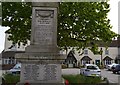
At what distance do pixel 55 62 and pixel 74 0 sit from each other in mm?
7867

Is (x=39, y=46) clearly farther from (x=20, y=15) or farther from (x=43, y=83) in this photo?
(x=20, y=15)

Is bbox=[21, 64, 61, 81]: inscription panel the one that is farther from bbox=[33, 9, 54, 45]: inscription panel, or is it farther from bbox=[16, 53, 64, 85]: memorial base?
bbox=[33, 9, 54, 45]: inscription panel

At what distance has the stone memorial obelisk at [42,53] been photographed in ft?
31.6

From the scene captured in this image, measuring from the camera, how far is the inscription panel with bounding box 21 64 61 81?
962 cm

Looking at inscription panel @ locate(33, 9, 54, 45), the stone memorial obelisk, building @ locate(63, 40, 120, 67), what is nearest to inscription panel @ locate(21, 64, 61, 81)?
the stone memorial obelisk

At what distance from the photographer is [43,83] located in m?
9.59

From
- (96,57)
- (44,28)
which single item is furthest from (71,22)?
(96,57)

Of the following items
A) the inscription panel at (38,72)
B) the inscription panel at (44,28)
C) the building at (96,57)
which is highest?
the inscription panel at (44,28)

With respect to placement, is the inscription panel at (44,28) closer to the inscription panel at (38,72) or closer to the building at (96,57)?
the inscription panel at (38,72)

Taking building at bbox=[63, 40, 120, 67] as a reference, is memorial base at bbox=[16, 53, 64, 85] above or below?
above

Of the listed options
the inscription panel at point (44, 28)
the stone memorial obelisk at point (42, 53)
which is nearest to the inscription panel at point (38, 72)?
the stone memorial obelisk at point (42, 53)

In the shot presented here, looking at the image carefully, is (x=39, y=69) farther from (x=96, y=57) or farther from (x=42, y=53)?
(x=96, y=57)

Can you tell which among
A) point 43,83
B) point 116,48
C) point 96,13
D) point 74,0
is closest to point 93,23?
point 96,13

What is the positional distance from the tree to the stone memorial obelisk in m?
5.82
